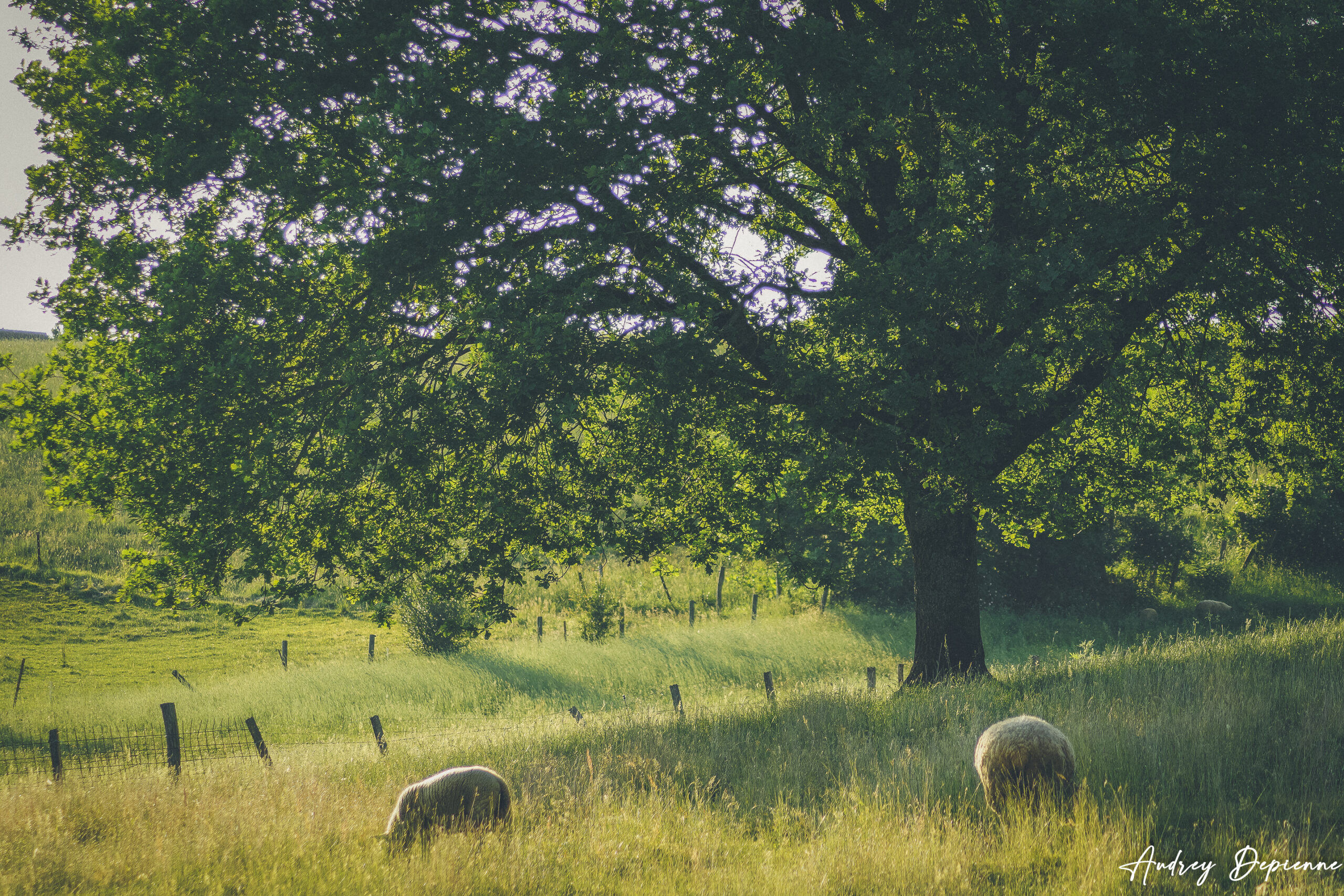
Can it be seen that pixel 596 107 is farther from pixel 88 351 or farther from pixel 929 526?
pixel 929 526

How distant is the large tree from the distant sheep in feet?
10.1

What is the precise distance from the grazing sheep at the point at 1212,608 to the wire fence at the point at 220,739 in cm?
2089

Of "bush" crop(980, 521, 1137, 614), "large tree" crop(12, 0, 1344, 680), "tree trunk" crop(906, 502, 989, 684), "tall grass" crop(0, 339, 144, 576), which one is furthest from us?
"tall grass" crop(0, 339, 144, 576)

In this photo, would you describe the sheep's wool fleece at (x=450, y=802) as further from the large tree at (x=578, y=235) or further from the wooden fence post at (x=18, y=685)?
the wooden fence post at (x=18, y=685)

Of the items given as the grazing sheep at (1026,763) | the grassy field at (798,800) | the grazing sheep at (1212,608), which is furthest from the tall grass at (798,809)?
the grazing sheep at (1212,608)

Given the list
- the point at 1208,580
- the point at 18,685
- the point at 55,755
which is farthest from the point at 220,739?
the point at 1208,580

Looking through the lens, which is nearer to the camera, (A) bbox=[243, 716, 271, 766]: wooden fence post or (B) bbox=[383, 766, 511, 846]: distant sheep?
(B) bbox=[383, 766, 511, 846]: distant sheep

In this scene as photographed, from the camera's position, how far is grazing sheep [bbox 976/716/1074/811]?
589cm

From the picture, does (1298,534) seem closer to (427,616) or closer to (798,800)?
(798,800)

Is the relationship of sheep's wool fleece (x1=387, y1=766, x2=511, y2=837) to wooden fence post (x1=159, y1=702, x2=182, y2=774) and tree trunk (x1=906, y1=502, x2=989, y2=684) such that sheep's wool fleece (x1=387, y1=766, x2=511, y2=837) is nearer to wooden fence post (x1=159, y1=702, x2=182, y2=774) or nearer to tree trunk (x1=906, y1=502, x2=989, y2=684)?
wooden fence post (x1=159, y1=702, x2=182, y2=774)

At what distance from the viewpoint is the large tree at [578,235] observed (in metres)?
7.93

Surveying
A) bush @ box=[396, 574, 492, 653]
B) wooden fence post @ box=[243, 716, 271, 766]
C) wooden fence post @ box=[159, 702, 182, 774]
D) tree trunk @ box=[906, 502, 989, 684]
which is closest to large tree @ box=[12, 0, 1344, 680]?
tree trunk @ box=[906, 502, 989, 684]

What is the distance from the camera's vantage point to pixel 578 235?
8.61 m

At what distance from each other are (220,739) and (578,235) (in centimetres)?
1402
